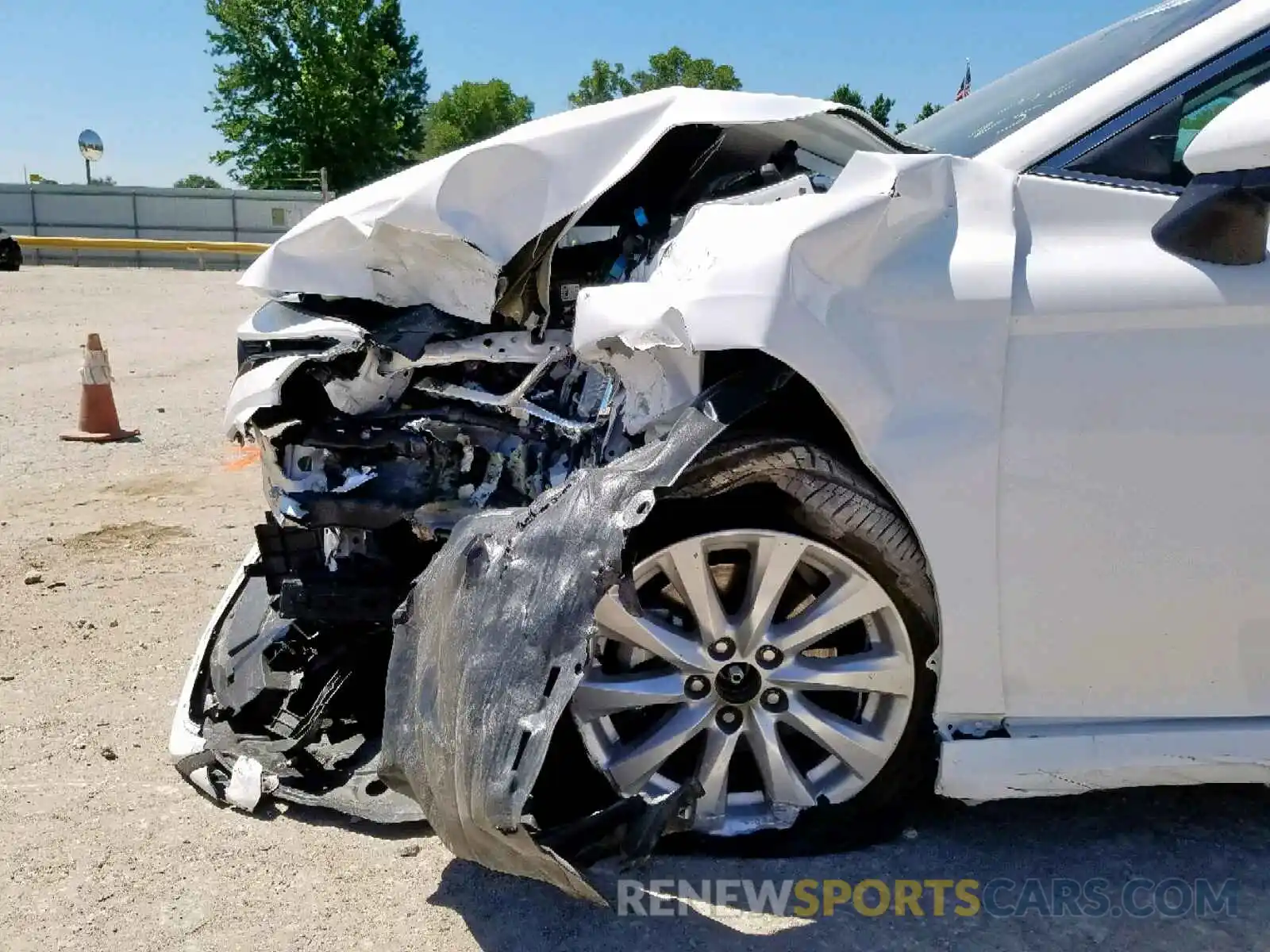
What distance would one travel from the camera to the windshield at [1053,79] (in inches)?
98.7

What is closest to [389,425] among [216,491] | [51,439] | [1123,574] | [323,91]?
[1123,574]

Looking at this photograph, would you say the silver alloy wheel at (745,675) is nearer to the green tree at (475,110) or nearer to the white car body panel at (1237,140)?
the white car body panel at (1237,140)

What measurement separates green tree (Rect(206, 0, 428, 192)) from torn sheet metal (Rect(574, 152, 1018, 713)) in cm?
4276

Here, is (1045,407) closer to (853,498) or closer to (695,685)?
(853,498)

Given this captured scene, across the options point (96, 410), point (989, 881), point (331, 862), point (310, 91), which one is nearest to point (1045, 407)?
point (989, 881)

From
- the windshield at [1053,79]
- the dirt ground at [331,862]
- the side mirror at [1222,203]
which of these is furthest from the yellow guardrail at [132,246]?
the side mirror at [1222,203]

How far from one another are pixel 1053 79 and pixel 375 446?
208cm

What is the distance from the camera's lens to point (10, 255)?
2212 cm

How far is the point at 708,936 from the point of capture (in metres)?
2.25

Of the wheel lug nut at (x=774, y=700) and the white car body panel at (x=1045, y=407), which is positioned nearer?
the white car body panel at (x=1045, y=407)

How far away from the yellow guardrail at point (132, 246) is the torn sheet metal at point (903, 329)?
25.3 meters

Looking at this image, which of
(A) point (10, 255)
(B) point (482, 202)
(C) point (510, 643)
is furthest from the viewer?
(A) point (10, 255)

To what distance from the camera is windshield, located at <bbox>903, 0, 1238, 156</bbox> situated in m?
2.51

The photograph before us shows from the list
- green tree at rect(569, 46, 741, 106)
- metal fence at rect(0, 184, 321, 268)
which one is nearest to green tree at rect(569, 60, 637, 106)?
green tree at rect(569, 46, 741, 106)
